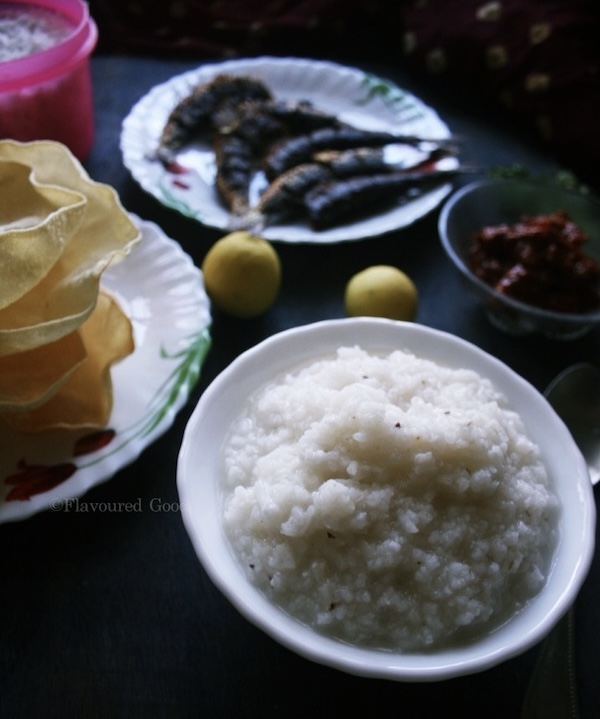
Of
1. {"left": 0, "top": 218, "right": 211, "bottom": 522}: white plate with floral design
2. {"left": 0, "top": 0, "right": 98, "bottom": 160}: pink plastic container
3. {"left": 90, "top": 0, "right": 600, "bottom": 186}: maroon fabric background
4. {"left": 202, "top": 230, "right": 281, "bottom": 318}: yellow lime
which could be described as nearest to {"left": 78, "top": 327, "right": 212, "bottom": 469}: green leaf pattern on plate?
{"left": 0, "top": 218, "right": 211, "bottom": 522}: white plate with floral design

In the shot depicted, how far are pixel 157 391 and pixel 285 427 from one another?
297 millimetres

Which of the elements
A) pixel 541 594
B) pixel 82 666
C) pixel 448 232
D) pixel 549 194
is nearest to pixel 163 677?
pixel 82 666

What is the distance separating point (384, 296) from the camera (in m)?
1.32

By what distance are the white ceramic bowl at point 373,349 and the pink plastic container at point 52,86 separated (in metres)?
0.91

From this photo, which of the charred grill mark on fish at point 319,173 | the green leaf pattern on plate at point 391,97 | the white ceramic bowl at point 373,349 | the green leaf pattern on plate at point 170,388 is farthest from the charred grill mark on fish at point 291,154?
the white ceramic bowl at point 373,349

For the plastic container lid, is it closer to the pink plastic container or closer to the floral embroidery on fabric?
the pink plastic container

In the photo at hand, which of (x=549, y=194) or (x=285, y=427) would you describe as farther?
(x=549, y=194)

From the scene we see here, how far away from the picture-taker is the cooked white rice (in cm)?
75

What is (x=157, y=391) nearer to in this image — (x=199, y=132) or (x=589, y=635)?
(x=589, y=635)

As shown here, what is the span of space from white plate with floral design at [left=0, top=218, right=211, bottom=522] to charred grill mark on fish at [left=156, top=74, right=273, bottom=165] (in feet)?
1.70

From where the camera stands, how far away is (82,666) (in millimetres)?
872

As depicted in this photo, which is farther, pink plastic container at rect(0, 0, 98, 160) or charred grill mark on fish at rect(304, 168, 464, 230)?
charred grill mark on fish at rect(304, 168, 464, 230)

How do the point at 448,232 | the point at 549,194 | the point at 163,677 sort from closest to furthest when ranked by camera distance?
the point at 163,677, the point at 448,232, the point at 549,194

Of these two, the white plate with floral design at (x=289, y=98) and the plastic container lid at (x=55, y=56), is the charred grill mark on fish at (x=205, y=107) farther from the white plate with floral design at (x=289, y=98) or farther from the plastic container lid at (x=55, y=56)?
the plastic container lid at (x=55, y=56)
